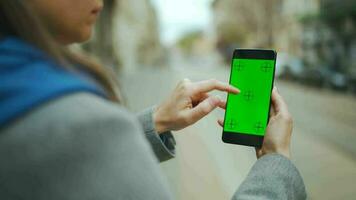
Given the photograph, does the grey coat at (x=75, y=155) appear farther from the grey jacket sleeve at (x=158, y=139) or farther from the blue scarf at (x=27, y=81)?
the grey jacket sleeve at (x=158, y=139)

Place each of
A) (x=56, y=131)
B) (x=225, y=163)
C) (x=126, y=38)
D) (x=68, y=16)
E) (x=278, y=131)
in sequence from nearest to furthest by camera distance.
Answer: (x=56, y=131), (x=68, y=16), (x=278, y=131), (x=225, y=163), (x=126, y=38)

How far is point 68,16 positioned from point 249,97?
24.0 inches

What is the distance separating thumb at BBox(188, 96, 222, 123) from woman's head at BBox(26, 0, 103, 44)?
18.4 inches

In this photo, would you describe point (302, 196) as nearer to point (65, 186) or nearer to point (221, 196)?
point (65, 186)

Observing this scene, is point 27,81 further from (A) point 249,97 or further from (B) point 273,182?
(A) point 249,97

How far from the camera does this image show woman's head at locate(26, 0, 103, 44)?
34.9 inches

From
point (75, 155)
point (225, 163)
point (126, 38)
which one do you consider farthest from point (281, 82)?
point (126, 38)

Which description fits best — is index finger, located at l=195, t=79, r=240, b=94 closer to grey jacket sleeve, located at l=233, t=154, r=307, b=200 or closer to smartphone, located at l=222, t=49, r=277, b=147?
smartphone, located at l=222, t=49, r=277, b=147

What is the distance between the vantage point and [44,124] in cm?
67

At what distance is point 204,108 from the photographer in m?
1.43

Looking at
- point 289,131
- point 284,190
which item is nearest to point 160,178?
point 284,190

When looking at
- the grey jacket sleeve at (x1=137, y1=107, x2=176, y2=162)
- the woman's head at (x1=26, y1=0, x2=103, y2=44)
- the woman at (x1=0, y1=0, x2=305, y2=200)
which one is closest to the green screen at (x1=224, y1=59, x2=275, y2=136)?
the grey jacket sleeve at (x1=137, y1=107, x2=176, y2=162)

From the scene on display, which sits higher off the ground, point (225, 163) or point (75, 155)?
point (75, 155)

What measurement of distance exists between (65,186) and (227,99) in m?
0.79
